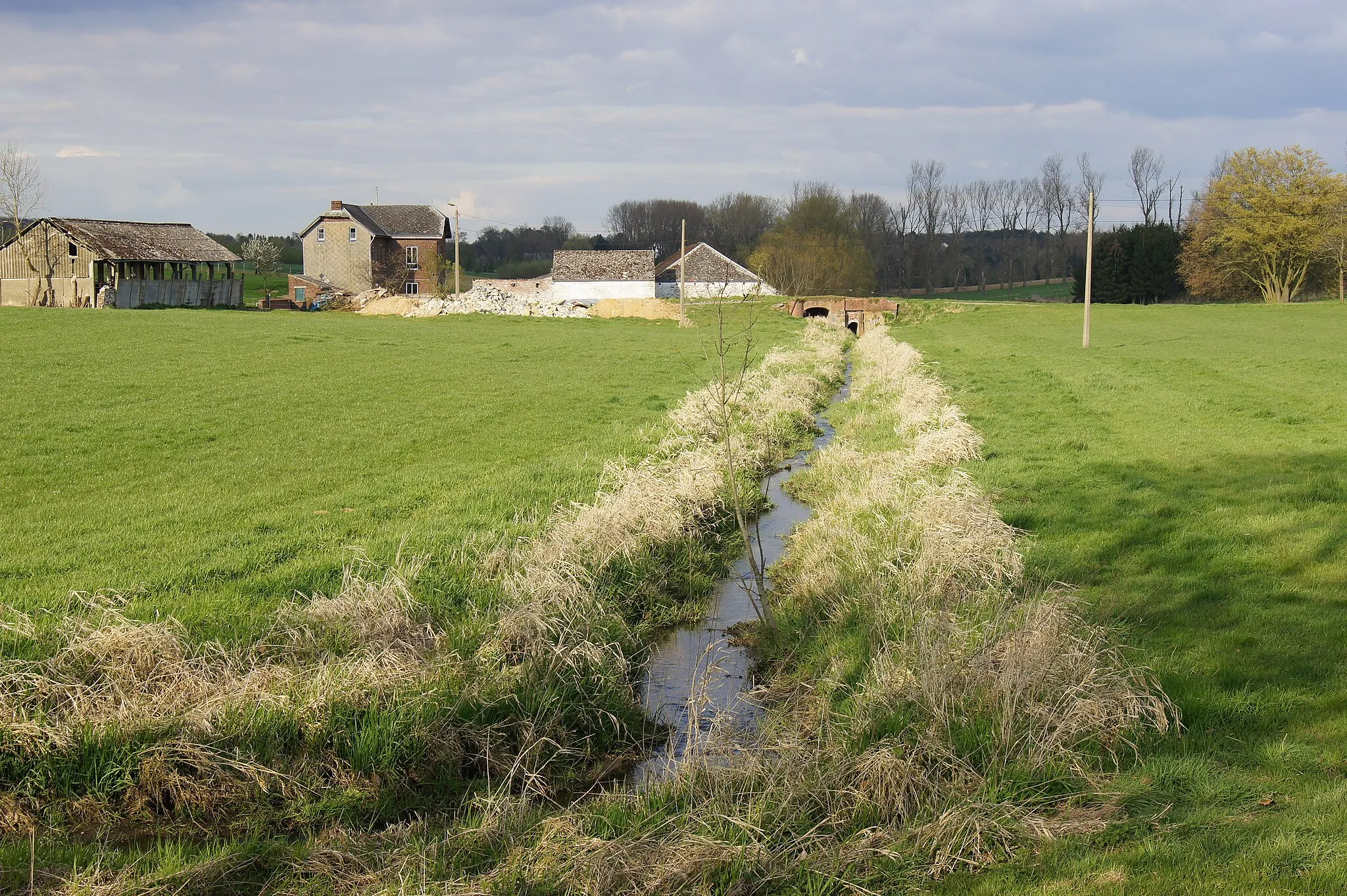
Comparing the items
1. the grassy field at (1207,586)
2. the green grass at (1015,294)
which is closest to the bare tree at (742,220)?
the green grass at (1015,294)

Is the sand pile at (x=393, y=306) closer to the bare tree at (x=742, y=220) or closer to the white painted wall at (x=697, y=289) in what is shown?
the white painted wall at (x=697, y=289)

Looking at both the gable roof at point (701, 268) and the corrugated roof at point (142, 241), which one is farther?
the gable roof at point (701, 268)

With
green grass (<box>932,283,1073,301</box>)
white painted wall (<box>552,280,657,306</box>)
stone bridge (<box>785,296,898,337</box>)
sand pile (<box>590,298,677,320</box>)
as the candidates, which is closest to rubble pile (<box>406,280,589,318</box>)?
sand pile (<box>590,298,677,320</box>)

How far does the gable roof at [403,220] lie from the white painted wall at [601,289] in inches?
444

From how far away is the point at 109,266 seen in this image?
5547 cm

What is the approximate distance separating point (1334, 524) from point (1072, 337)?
116 ft

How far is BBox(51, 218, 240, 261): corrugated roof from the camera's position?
54625mm

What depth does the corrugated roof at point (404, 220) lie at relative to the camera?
8212 cm

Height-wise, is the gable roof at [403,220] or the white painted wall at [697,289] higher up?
the gable roof at [403,220]

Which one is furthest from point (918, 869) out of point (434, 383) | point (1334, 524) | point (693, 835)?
point (434, 383)

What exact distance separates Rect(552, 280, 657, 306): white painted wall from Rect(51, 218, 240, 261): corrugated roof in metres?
25.8

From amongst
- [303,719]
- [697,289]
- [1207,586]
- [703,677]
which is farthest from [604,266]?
[303,719]

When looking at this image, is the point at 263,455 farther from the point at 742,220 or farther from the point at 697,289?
the point at 742,220

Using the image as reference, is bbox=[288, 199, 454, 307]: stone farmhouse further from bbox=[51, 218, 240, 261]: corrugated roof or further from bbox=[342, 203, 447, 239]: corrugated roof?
bbox=[51, 218, 240, 261]: corrugated roof
